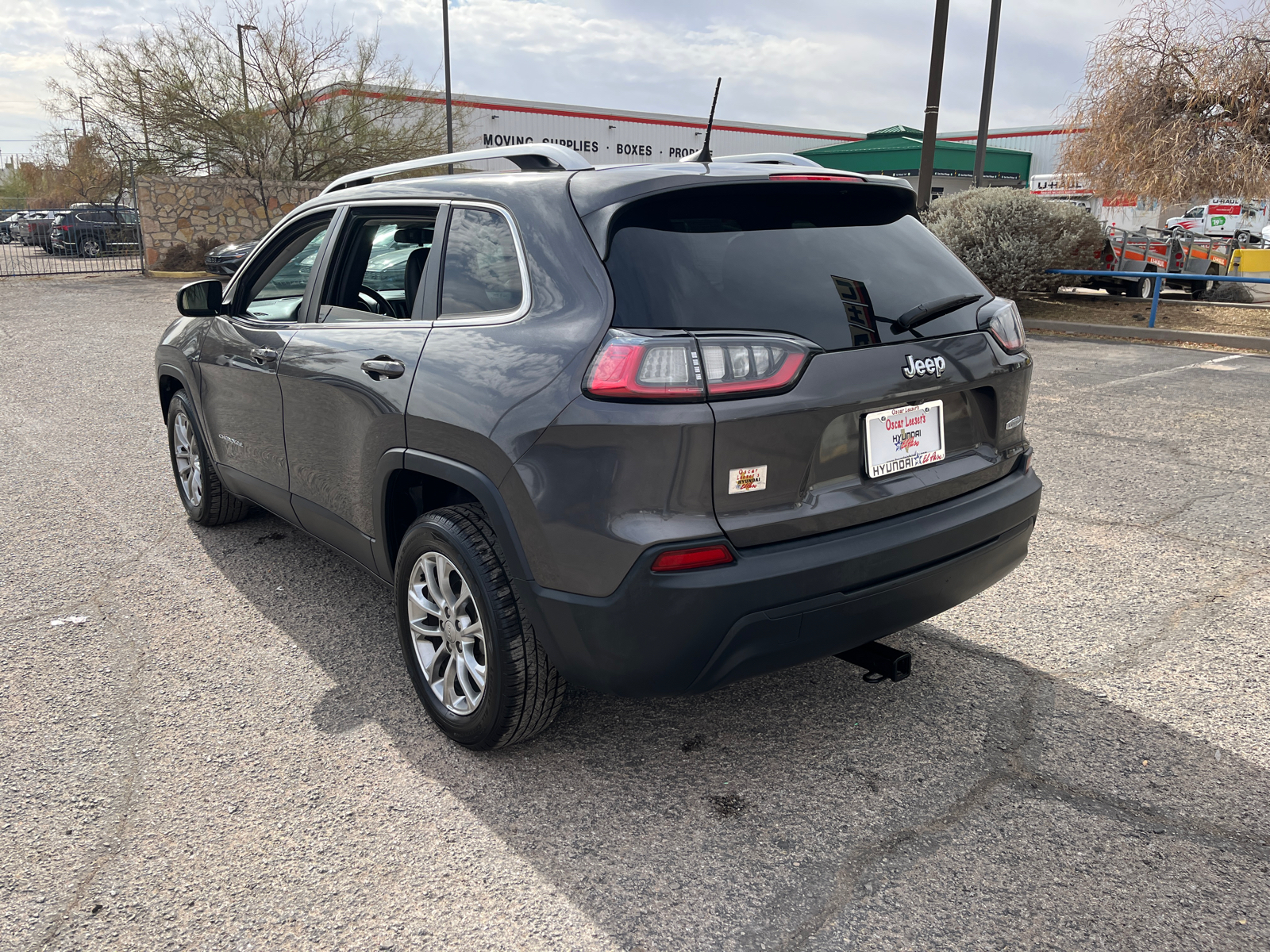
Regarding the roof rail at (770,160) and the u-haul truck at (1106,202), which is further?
the u-haul truck at (1106,202)

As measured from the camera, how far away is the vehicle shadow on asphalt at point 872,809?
7.54ft

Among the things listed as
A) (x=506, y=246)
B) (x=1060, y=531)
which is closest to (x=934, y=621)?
(x=1060, y=531)

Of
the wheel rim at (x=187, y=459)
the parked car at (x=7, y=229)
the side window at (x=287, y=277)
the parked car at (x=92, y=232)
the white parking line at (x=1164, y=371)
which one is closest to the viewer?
the side window at (x=287, y=277)

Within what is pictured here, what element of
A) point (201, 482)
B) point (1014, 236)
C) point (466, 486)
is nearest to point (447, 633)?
point (466, 486)

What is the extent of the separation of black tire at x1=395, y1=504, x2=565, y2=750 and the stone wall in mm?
23197

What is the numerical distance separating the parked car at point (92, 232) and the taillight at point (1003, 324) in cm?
3170

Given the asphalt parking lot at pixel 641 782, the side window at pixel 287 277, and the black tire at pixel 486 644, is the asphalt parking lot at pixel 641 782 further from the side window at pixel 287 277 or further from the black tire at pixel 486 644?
the side window at pixel 287 277

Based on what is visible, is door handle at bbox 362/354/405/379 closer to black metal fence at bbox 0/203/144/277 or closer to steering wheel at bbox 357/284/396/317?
steering wheel at bbox 357/284/396/317

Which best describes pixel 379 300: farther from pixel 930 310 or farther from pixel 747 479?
pixel 930 310

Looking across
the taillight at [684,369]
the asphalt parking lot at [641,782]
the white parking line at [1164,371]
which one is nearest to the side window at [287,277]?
the asphalt parking lot at [641,782]

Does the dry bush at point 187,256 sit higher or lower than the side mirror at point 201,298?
lower

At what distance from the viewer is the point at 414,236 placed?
11.0 ft

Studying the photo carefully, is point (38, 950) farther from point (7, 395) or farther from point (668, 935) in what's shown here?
point (7, 395)

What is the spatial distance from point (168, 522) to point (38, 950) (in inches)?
135
